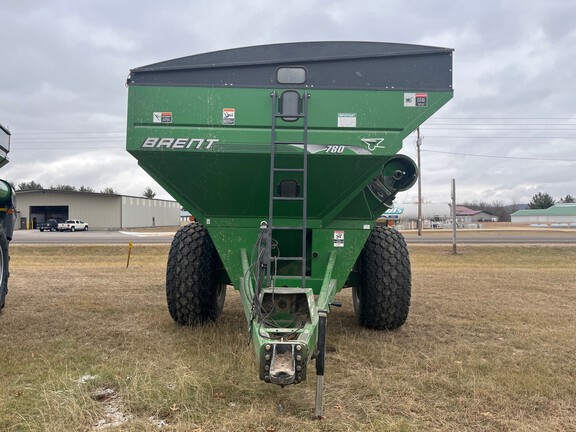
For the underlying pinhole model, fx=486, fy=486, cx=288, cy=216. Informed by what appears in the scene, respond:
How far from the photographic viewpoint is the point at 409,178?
541 cm

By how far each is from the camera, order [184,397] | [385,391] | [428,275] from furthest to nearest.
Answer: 1. [428,275]
2. [385,391]
3. [184,397]

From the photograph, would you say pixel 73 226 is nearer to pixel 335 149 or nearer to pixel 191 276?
pixel 191 276

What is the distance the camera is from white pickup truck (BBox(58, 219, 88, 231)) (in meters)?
44.0

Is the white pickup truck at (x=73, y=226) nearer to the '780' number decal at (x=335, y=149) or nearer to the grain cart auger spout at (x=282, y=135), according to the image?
the grain cart auger spout at (x=282, y=135)

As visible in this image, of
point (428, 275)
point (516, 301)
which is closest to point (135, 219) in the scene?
point (428, 275)

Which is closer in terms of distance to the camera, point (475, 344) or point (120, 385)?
point (120, 385)

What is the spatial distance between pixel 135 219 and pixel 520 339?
2044 inches

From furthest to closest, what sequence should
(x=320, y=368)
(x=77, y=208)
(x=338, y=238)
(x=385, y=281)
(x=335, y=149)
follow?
1. (x=77, y=208)
2. (x=385, y=281)
3. (x=338, y=238)
4. (x=335, y=149)
5. (x=320, y=368)

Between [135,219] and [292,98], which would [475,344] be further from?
[135,219]

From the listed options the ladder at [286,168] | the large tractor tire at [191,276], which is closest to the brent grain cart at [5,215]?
the large tractor tire at [191,276]

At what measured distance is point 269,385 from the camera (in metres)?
3.67

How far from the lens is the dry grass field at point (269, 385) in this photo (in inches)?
121

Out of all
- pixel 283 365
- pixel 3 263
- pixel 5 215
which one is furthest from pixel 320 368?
pixel 5 215

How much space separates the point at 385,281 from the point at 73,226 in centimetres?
4447
